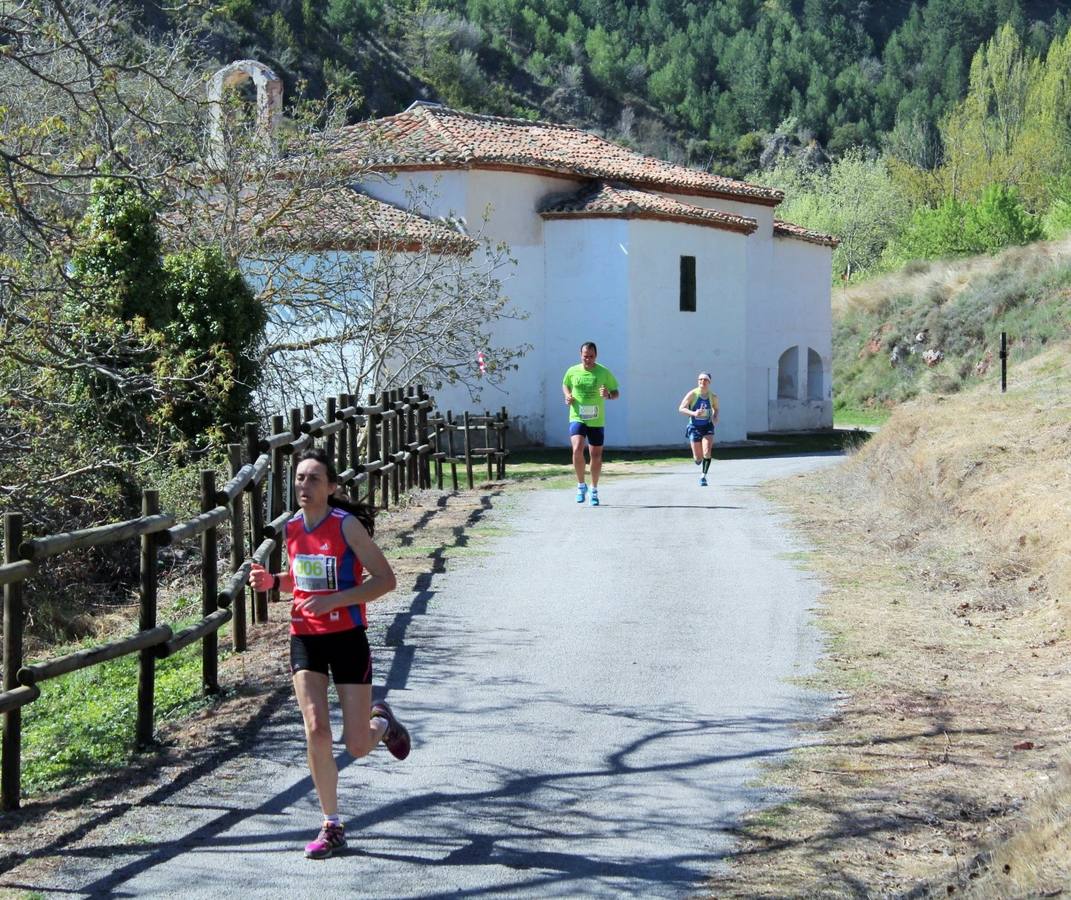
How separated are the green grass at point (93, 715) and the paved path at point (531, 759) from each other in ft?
2.47

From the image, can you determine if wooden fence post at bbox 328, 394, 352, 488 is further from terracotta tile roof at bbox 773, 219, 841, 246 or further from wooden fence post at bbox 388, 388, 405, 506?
terracotta tile roof at bbox 773, 219, 841, 246

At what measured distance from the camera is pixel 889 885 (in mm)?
5297

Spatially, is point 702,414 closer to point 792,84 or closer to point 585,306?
point 585,306

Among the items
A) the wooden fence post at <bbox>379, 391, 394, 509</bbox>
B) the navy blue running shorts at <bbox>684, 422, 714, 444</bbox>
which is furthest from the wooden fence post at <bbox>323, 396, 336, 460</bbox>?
the navy blue running shorts at <bbox>684, 422, 714, 444</bbox>

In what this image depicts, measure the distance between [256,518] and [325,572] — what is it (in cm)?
447

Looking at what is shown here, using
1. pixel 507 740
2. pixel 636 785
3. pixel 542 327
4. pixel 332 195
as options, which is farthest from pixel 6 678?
pixel 542 327

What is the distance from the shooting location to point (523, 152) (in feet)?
108

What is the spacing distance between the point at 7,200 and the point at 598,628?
4973 mm

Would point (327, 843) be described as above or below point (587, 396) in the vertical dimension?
below

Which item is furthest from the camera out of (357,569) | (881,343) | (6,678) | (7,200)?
(881,343)

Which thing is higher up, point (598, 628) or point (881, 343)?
point (881, 343)

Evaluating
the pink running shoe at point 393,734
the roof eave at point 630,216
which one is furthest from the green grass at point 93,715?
the roof eave at point 630,216

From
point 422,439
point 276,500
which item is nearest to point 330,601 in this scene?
point 276,500

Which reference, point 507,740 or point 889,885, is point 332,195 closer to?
point 507,740
